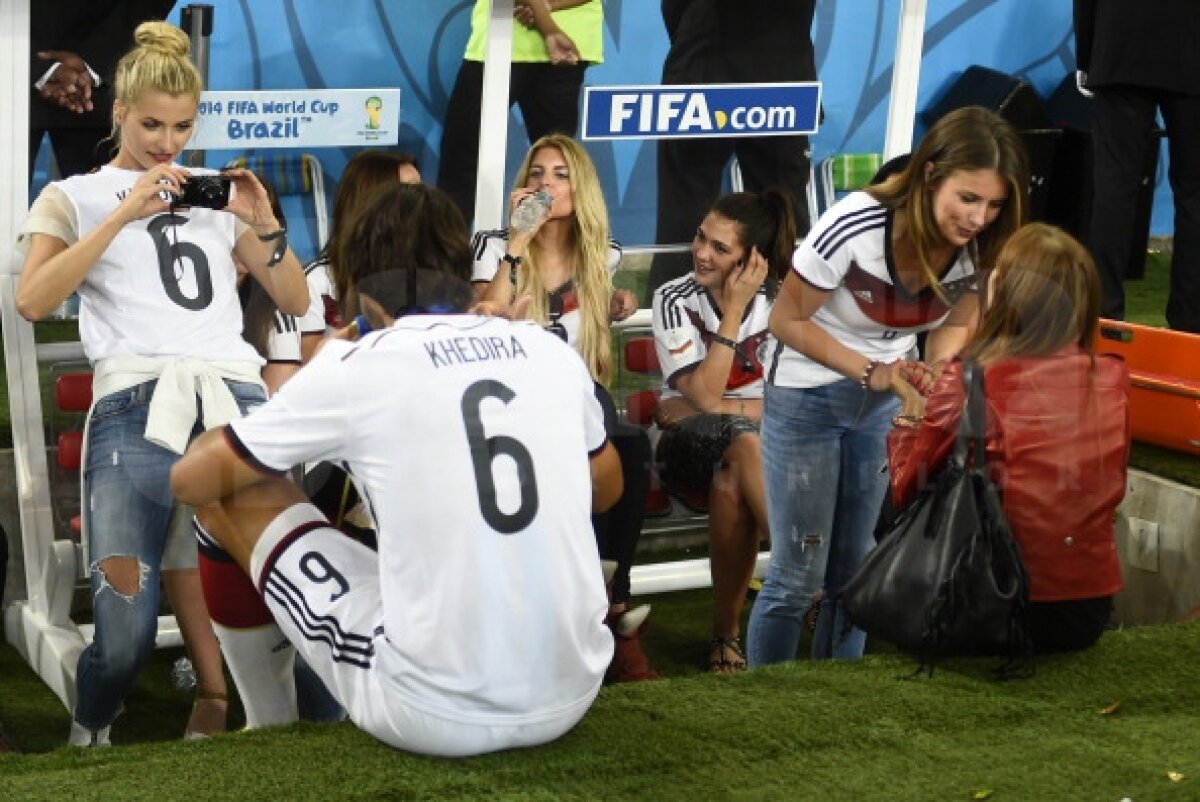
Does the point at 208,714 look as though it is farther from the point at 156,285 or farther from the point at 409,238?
the point at 409,238

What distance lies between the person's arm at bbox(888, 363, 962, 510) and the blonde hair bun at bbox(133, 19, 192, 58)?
1.55 metres

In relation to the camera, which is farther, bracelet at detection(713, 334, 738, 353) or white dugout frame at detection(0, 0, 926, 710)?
bracelet at detection(713, 334, 738, 353)

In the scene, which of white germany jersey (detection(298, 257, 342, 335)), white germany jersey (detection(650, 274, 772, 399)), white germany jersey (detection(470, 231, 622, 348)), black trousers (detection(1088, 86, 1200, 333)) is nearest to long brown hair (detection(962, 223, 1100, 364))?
white germany jersey (detection(650, 274, 772, 399))

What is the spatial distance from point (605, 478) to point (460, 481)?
1.46ft

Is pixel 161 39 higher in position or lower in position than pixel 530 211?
higher

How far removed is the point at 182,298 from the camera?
3582mm

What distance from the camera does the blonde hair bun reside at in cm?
359

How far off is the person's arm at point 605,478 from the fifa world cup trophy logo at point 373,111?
5.42ft

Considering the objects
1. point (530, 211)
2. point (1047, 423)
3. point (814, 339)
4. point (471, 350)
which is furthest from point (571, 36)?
point (471, 350)

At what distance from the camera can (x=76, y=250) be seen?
11.4 feet

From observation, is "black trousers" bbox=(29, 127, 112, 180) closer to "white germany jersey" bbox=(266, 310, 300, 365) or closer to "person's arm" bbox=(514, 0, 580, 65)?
"white germany jersey" bbox=(266, 310, 300, 365)

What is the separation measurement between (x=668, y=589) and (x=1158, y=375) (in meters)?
1.39

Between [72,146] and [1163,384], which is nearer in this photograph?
[72,146]

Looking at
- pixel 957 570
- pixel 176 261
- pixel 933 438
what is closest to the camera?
pixel 957 570
